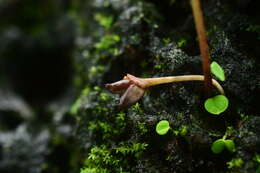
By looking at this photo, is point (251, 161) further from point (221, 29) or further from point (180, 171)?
point (221, 29)

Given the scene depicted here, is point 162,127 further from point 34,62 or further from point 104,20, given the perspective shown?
point 34,62

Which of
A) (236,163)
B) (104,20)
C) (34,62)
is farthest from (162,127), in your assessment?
(34,62)

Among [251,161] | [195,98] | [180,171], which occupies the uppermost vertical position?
[195,98]

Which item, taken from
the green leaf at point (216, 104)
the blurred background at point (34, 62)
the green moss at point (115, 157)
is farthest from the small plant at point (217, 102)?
the blurred background at point (34, 62)

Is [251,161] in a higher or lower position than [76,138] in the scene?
lower

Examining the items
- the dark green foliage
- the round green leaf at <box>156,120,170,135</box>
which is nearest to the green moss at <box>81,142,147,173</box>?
the dark green foliage

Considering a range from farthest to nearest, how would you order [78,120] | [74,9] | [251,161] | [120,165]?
1. [74,9]
2. [78,120]
3. [120,165]
4. [251,161]

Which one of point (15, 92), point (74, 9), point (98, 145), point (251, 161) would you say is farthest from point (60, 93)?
point (251, 161)

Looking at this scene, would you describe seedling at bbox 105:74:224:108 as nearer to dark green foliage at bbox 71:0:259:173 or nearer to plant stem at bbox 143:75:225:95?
plant stem at bbox 143:75:225:95
